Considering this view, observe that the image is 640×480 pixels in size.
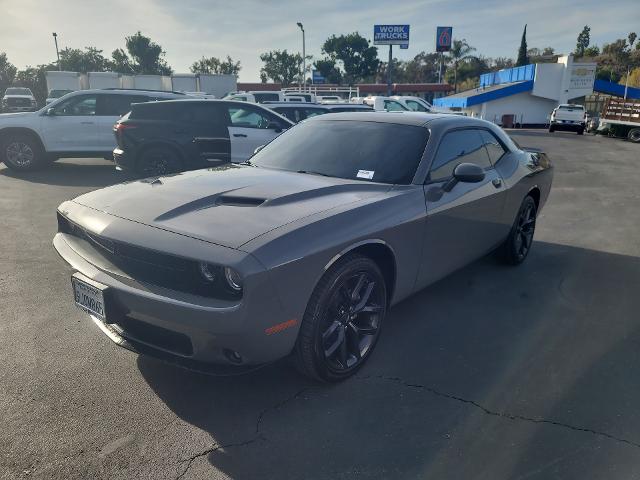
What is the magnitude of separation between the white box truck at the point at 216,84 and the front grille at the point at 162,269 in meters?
27.9

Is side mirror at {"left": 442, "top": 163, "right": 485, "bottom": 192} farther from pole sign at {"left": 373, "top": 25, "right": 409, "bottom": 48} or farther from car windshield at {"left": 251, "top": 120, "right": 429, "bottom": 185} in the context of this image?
pole sign at {"left": 373, "top": 25, "right": 409, "bottom": 48}

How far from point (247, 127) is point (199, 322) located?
7620mm

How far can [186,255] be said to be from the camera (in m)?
2.35

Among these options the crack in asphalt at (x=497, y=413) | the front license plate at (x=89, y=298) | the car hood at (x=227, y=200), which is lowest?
the crack in asphalt at (x=497, y=413)

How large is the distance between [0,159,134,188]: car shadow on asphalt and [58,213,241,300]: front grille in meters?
7.23

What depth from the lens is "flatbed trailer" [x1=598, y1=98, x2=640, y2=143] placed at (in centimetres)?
2192

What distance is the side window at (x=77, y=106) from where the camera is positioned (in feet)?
35.0

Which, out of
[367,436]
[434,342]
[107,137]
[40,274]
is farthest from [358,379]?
[107,137]

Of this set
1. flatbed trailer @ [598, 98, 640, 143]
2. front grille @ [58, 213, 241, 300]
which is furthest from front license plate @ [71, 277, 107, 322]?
flatbed trailer @ [598, 98, 640, 143]

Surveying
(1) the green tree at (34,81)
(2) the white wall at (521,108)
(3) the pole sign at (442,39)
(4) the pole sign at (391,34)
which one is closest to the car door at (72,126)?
(4) the pole sign at (391,34)

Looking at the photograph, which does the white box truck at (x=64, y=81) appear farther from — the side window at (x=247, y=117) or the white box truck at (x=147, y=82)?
the side window at (x=247, y=117)

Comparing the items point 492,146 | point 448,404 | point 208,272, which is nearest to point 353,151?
point 492,146

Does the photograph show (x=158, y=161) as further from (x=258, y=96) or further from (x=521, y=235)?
(x=258, y=96)

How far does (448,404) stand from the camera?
281 centimetres
